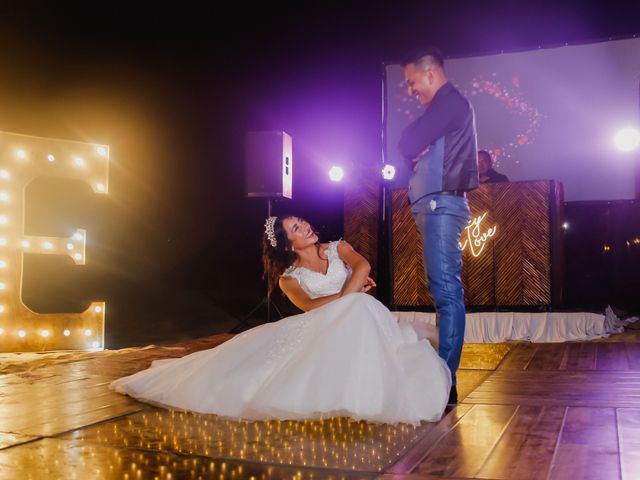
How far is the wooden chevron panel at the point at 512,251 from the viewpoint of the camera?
5.66 m

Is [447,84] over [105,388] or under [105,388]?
over

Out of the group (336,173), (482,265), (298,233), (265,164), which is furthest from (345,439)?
(336,173)

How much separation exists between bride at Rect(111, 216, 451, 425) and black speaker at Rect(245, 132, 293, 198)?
3.24 m

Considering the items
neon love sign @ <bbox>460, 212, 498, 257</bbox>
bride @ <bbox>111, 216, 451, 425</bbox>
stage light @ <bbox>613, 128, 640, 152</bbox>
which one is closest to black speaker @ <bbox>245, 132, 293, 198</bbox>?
neon love sign @ <bbox>460, 212, 498, 257</bbox>

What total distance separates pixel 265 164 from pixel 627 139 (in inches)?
155

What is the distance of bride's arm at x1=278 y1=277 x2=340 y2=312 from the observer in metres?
3.03

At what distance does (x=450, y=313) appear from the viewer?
261cm

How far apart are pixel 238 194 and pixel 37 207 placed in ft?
8.77

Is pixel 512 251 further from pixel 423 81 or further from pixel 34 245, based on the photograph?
pixel 34 245

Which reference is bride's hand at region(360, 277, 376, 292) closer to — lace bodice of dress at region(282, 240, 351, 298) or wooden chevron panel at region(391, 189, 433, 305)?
lace bodice of dress at region(282, 240, 351, 298)

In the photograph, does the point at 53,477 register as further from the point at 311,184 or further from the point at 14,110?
the point at 311,184

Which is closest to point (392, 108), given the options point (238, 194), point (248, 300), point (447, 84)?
point (238, 194)

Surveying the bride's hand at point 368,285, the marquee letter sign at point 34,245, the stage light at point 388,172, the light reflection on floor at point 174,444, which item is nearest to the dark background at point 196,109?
the marquee letter sign at point 34,245

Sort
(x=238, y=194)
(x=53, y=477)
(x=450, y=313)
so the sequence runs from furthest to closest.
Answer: (x=238, y=194), (x=450, y=313), (x=53, y=477)
